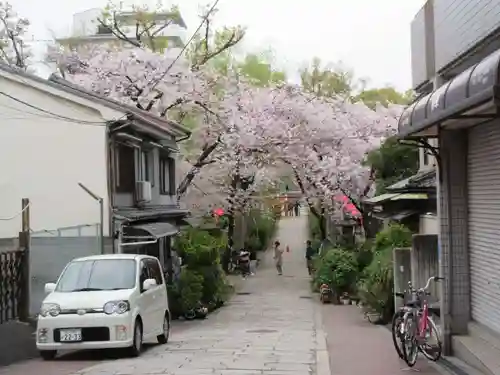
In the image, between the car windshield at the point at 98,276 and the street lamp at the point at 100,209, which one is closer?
the car windshield at the point at 98,276

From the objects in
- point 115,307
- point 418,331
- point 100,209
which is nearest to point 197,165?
point 100,209

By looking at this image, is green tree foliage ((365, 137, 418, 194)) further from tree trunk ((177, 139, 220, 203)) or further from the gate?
the gate

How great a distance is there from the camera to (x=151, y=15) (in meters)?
32.9

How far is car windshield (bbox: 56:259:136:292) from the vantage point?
13.2 meters

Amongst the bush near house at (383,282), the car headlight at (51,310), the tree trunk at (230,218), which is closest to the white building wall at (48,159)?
the car headlight at (51,310)

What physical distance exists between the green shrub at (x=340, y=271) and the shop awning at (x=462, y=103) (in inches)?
681

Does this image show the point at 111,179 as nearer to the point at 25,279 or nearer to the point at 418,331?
the point at 25,279

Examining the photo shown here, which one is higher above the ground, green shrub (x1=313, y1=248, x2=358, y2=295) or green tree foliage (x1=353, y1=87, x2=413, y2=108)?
green tree foliage (x1=353, y1=87, x2=413, y2=108)

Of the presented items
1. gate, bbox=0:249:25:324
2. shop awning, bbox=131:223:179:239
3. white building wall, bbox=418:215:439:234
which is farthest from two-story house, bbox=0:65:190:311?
white building wall, bbox=418:215:439:234

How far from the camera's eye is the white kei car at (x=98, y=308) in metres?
12.3

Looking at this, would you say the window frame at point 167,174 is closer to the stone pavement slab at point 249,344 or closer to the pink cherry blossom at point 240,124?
the pink cherry blossom at point 240,124

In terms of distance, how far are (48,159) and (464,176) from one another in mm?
12345

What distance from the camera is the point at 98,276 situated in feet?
44.1

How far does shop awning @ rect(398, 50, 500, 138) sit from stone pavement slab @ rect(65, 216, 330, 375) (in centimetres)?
401
